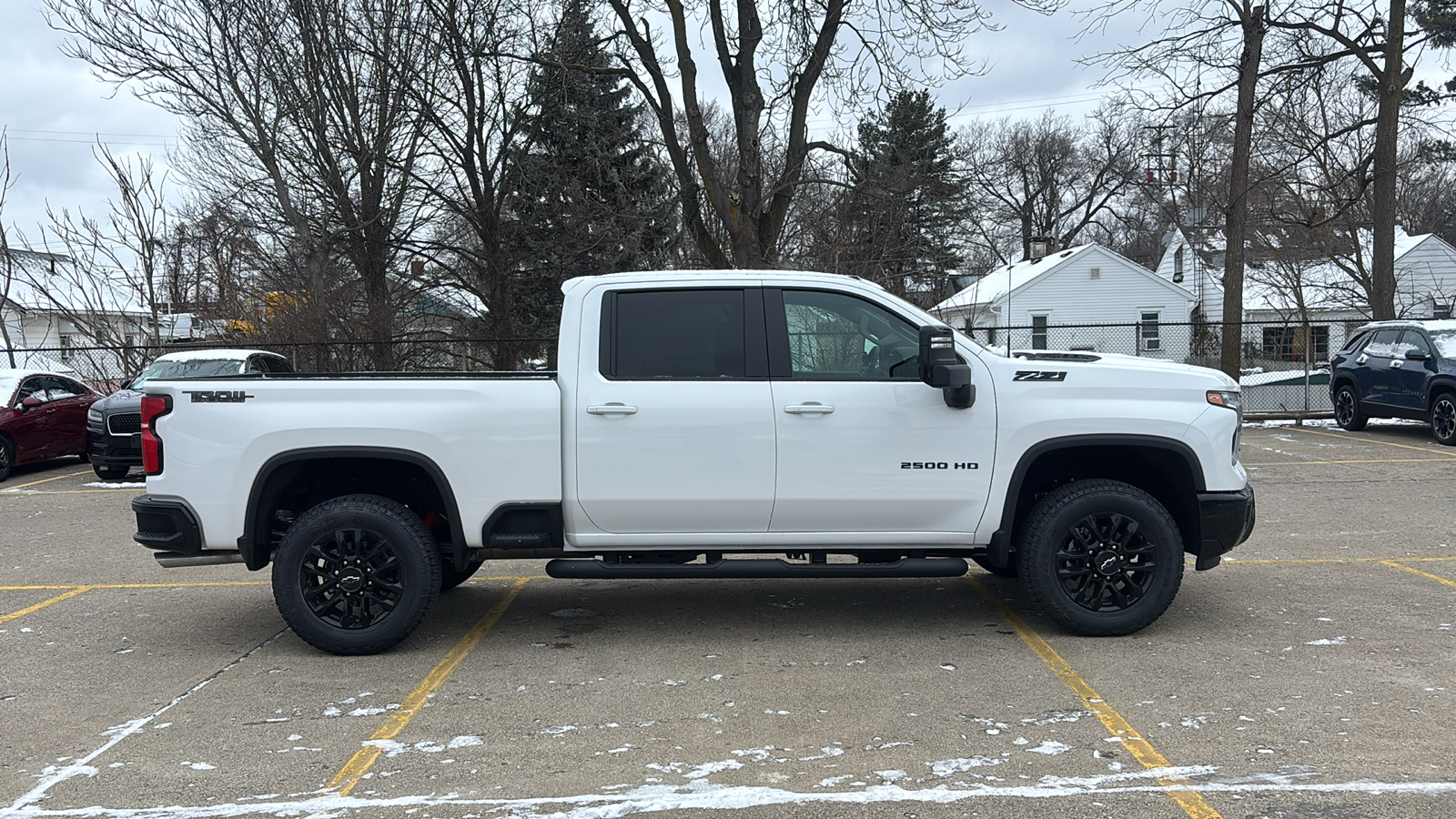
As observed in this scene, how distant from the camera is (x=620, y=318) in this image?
→ 564cm

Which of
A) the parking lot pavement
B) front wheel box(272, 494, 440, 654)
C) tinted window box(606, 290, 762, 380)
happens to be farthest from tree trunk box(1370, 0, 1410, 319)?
front wheel box(272, 494, 440, 654)

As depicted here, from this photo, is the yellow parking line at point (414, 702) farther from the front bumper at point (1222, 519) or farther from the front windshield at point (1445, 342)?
the front windshield at point (1445, 342)

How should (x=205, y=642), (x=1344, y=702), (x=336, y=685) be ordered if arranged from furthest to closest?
(x=205, y=642)
(x=336, y=685)
(x=1344, y=702)

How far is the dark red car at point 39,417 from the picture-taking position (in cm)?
1491

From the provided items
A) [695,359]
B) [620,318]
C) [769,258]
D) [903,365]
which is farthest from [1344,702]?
[769,258]

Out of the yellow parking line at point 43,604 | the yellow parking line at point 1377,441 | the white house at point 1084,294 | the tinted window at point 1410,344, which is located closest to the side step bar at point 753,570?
the yellow parking line at point 43,604

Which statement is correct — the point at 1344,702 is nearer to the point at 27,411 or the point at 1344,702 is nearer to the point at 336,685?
the point at 336,685

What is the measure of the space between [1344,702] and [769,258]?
1473cm

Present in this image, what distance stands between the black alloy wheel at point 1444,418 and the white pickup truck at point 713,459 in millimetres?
11440

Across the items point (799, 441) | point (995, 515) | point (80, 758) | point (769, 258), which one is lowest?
point (80, 758)

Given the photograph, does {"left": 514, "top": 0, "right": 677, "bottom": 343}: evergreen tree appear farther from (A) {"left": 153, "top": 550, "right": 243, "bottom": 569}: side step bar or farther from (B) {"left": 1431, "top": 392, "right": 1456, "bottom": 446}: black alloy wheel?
(A) {"left": 153, "top": 550, "right": 243, "bottom": 569}: side step bar

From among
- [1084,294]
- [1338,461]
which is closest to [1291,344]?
[1084,294]

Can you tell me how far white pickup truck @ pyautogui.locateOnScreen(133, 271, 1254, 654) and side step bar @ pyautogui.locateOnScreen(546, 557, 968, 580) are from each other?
0.6 inches

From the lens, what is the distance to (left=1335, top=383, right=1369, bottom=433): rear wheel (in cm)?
1686
